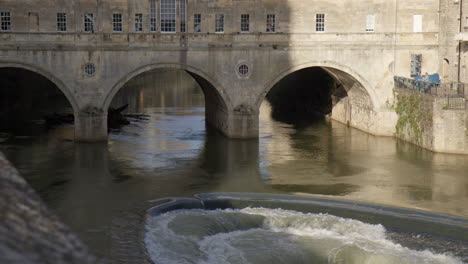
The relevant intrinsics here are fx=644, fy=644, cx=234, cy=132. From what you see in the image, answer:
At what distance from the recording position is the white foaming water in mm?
19328

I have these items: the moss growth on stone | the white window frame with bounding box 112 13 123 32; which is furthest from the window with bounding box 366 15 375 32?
the white window frame with bounding box 112 13 123 32

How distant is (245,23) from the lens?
4106cm

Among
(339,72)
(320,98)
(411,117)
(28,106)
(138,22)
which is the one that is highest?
(138,22)

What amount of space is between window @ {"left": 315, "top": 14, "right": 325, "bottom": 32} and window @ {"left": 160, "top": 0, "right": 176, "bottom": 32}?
9.17 m

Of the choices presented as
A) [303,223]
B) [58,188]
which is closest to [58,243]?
[303,223]

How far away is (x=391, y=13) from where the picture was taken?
41.7 m

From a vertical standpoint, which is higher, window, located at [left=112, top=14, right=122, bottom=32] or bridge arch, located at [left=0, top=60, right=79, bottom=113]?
window, located at [left=112, top=14, right=122, bottom=32]

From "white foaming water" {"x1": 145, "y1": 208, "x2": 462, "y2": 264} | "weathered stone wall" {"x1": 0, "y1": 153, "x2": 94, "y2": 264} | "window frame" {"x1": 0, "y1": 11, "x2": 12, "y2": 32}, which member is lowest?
"white foaming water" {"x1": 145, "y1": 208, "x2": 462, "y2": 264}

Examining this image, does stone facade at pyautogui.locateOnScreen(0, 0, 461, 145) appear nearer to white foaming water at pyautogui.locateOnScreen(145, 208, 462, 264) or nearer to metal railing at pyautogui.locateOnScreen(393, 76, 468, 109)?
metal railing at pyautogui.locateOnScreen(393, 76, 468, 109)

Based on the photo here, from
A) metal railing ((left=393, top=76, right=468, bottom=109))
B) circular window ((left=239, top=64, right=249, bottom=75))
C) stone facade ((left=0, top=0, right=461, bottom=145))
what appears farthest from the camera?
circular window ((left=239, top=64, right=249, bottom=75))

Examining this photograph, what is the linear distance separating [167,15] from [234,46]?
182 inches

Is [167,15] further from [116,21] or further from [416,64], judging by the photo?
[416,64]

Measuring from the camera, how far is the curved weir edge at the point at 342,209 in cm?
2230

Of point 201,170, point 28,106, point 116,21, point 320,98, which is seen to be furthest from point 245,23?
point 28,106
